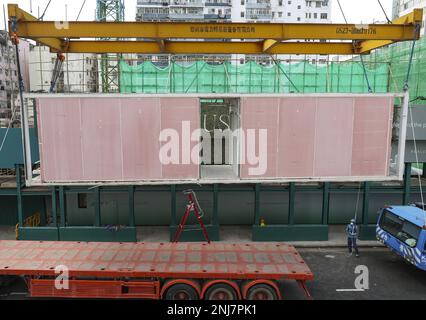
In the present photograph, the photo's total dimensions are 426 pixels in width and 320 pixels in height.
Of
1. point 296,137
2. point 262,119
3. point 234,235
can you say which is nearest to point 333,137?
point 296,137

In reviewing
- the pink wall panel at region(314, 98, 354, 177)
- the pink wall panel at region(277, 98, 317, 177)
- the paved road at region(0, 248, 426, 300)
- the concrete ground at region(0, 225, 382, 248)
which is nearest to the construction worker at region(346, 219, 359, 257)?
the paved road at region(0, 248, 426, 300)

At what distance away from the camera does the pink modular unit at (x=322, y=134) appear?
1047 cm

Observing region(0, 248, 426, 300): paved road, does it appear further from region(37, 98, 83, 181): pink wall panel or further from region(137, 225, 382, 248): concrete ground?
region(37, 98, 83, 181): pink wall panel

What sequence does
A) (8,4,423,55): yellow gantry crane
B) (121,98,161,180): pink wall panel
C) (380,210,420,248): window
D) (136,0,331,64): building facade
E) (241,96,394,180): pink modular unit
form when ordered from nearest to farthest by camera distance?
1. (8,4,423,55): yellow gantry crane
2. (121,98,161,180): pink wall panel
3. (241,96,394,180): pink modular unit
4. (380,210,420,248): window
5. (136,0,331,64): building facade

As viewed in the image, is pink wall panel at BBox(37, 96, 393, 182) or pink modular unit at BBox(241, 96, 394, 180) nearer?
pink wall panel at BBox(37, 96, 393, 182)

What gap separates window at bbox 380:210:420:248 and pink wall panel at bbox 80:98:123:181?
9.73 metres

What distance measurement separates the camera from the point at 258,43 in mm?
12023

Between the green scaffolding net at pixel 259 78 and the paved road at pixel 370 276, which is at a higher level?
the green scaffolding net at pixel 259 78

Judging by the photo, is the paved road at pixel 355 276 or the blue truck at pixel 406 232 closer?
the paved road at pixel 355 276

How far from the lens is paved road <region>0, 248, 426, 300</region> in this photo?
436 inches

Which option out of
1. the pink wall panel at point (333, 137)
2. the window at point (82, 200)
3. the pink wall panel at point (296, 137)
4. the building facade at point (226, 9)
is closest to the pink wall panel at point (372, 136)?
the pink wall panel at point (333, 137)

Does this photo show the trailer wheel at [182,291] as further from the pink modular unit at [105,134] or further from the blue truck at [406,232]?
the blue truck at [406,232]

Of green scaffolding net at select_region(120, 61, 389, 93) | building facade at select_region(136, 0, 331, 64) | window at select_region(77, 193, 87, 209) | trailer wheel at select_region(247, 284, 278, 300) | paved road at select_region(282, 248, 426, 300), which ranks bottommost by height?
paved road at select_region(282, 248, 426, 300)

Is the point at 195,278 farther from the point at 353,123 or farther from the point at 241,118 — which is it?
the point at 353,123
